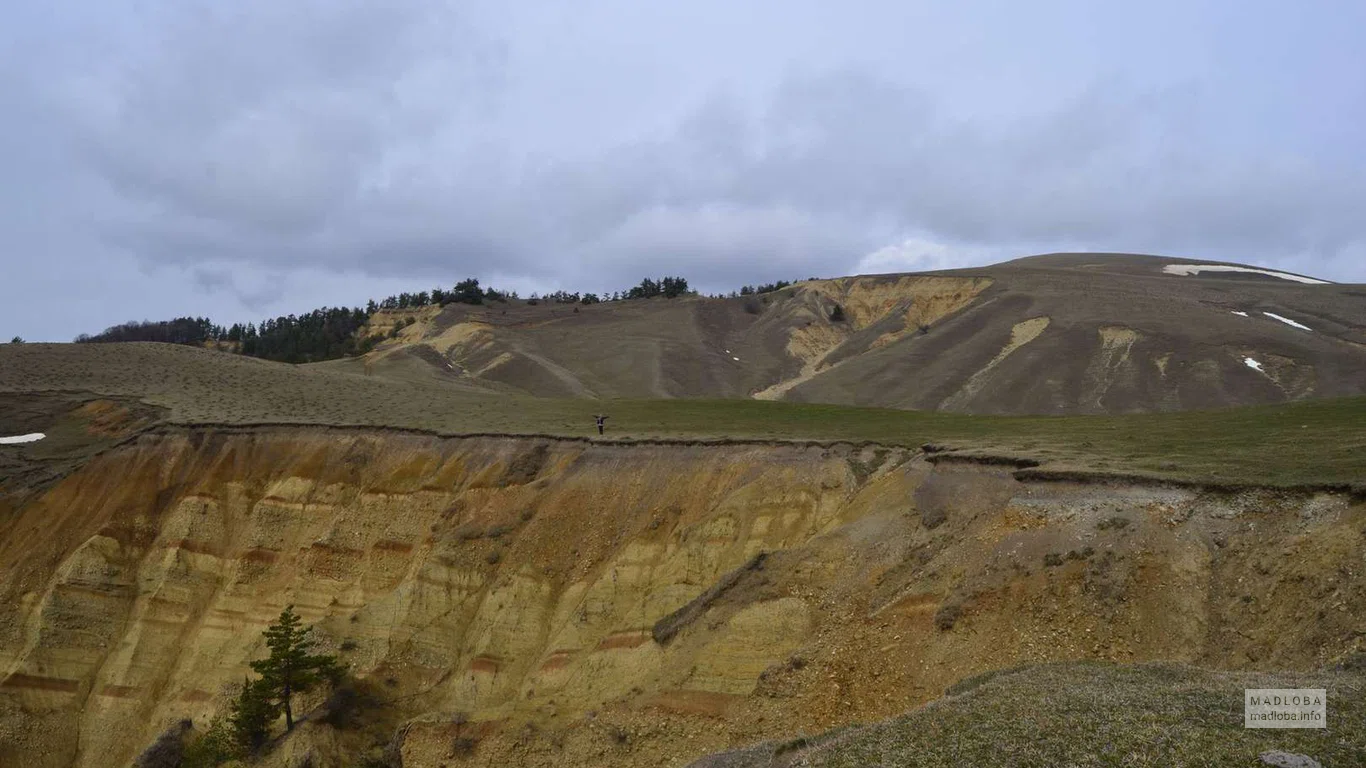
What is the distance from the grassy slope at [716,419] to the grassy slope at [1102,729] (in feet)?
27.8

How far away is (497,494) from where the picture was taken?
34969mm

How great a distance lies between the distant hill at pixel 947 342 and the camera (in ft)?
196

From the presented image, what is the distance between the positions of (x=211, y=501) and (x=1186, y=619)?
37.2 meters

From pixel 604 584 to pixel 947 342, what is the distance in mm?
57221

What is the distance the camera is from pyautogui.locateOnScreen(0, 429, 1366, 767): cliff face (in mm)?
19047

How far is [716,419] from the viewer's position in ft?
133

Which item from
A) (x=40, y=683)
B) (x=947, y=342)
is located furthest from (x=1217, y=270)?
(x=40, y=683)

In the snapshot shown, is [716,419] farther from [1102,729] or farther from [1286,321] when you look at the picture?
[1286,321]

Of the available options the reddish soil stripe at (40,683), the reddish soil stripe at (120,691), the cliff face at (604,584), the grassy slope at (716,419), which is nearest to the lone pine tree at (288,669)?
the cliff face at (604,584)

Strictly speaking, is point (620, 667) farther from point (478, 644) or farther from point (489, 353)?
point (489, 353)

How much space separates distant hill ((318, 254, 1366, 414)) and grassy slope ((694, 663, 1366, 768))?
46.5 meters

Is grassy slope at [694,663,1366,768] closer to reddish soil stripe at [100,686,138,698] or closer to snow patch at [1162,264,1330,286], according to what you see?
reddish soil stripe at [100,686,138,698]

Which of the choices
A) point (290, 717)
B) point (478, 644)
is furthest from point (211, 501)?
point (478, 644)

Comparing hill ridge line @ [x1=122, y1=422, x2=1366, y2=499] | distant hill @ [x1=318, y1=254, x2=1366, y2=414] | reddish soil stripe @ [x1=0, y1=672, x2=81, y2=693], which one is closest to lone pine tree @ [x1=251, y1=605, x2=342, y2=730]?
reddish soil stripe @ [x1=0, y1=672, x2=81, y2=693]
